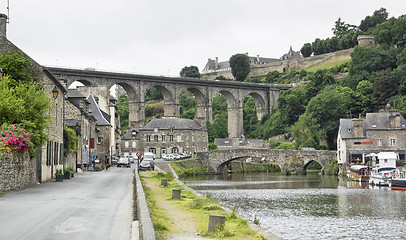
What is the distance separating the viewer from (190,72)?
144875mm

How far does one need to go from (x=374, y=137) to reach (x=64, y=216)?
45.8 metres

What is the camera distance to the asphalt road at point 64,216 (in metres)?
10.2

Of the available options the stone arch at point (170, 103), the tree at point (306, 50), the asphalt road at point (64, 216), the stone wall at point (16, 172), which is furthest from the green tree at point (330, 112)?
the tree at point (306, 50)

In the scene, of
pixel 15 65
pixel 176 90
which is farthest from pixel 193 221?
pixel 176 90

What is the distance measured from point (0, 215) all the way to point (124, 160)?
40318 millimetres

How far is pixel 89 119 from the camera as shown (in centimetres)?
4631

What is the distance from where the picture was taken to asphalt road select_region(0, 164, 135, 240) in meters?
10.2

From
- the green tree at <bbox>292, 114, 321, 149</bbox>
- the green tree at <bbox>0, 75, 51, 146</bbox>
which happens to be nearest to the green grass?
the green tree at <bbox>292, 114, 321, 149</bbox>

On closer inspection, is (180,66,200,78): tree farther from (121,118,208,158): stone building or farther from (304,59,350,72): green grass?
(121,118,208,158): stone building

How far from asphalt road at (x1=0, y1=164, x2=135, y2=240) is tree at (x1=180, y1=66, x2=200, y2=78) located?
415 ft

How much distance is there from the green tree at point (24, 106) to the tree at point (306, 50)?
125 m

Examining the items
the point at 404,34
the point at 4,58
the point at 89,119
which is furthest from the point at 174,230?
the point at 404,34

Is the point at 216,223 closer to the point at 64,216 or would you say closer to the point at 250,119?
the point at 64,216

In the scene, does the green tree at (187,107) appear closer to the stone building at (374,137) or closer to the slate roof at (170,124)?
the slate roof at (170,124)
